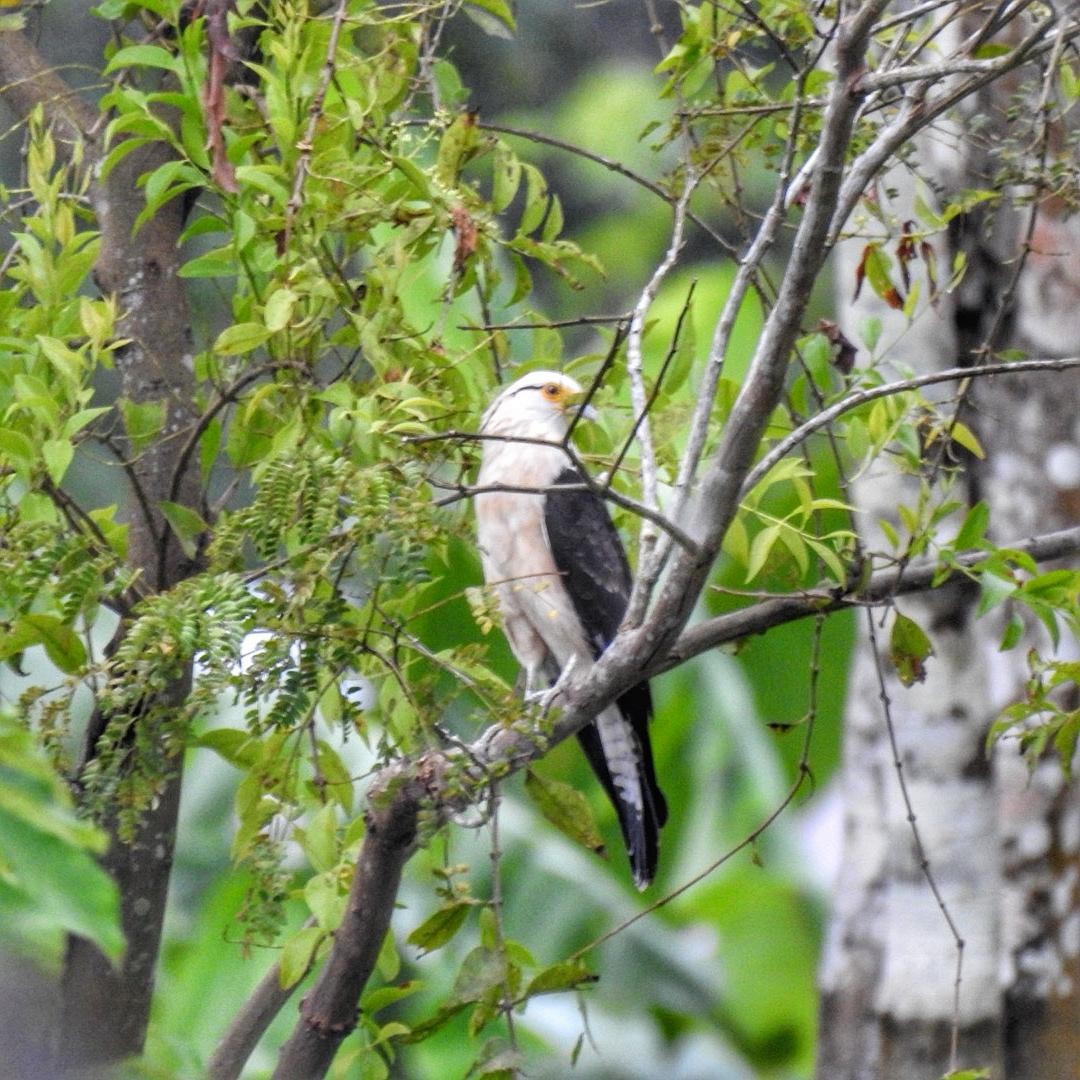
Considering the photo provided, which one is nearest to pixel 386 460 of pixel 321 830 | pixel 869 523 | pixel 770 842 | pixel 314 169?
pixel 314 169

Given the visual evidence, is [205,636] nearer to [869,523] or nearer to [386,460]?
[386,460]

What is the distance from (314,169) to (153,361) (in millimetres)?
455

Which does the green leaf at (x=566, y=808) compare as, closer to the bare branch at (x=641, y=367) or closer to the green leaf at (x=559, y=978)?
the green leaf at (x=559, y=978)

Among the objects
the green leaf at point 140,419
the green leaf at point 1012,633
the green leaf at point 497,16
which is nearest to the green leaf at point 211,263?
the green leaf at point 140,419

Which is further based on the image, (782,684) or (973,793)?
(782,684)

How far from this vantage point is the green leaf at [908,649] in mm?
2111

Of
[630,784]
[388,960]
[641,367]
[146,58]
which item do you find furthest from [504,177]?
[630,784]

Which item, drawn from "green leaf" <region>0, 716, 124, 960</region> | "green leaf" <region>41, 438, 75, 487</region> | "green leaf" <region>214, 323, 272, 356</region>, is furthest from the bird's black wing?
"green leaf" <region>0, 716, 124, 960</region>

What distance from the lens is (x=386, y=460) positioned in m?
1.74

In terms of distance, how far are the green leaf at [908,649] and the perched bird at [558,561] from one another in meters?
1.24

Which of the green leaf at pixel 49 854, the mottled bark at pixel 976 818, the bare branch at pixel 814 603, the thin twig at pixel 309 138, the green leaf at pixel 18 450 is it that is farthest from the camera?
the mottled bark at pixel 976 818

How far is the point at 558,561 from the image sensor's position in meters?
3.51

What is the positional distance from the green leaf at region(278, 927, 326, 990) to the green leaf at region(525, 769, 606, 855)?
15.8 inches

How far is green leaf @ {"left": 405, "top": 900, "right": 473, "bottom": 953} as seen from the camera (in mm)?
2023
